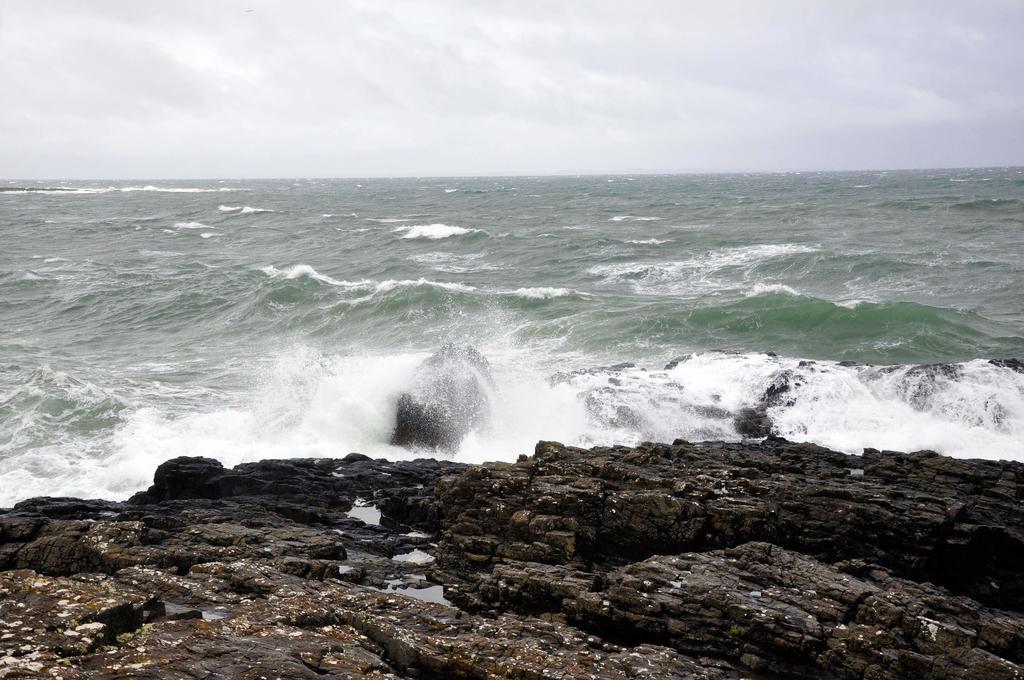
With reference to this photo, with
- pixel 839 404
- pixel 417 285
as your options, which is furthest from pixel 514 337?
pixel 839 404

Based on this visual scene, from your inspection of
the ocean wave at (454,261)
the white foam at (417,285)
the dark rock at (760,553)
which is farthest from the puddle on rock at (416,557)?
the ocean wave at (454,261)

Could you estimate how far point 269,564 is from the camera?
886 cm

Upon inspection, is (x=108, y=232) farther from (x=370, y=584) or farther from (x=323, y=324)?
(x=370, y=584)

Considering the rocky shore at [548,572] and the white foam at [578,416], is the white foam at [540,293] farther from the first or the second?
the rocky shore at [548,572]

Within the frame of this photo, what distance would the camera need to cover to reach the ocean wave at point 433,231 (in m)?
59.4

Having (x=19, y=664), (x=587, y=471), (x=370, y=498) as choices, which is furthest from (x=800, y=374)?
(x=19, y=664)

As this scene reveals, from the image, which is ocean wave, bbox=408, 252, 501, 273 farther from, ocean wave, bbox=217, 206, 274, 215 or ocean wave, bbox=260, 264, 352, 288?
ocean wave, bbox=217, 206, 274, 215

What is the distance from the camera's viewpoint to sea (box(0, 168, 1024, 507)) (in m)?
17.7

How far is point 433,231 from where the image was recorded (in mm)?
62000

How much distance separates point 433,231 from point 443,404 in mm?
45578

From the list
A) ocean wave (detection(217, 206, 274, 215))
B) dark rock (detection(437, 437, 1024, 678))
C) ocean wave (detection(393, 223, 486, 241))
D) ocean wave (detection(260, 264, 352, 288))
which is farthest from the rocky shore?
ocean wave (detection(217, 206, 274, 215))

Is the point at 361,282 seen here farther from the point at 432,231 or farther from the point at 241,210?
the point at 241,210

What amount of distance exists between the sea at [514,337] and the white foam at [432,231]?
1056 mm

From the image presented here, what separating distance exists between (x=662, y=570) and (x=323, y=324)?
25.2m
